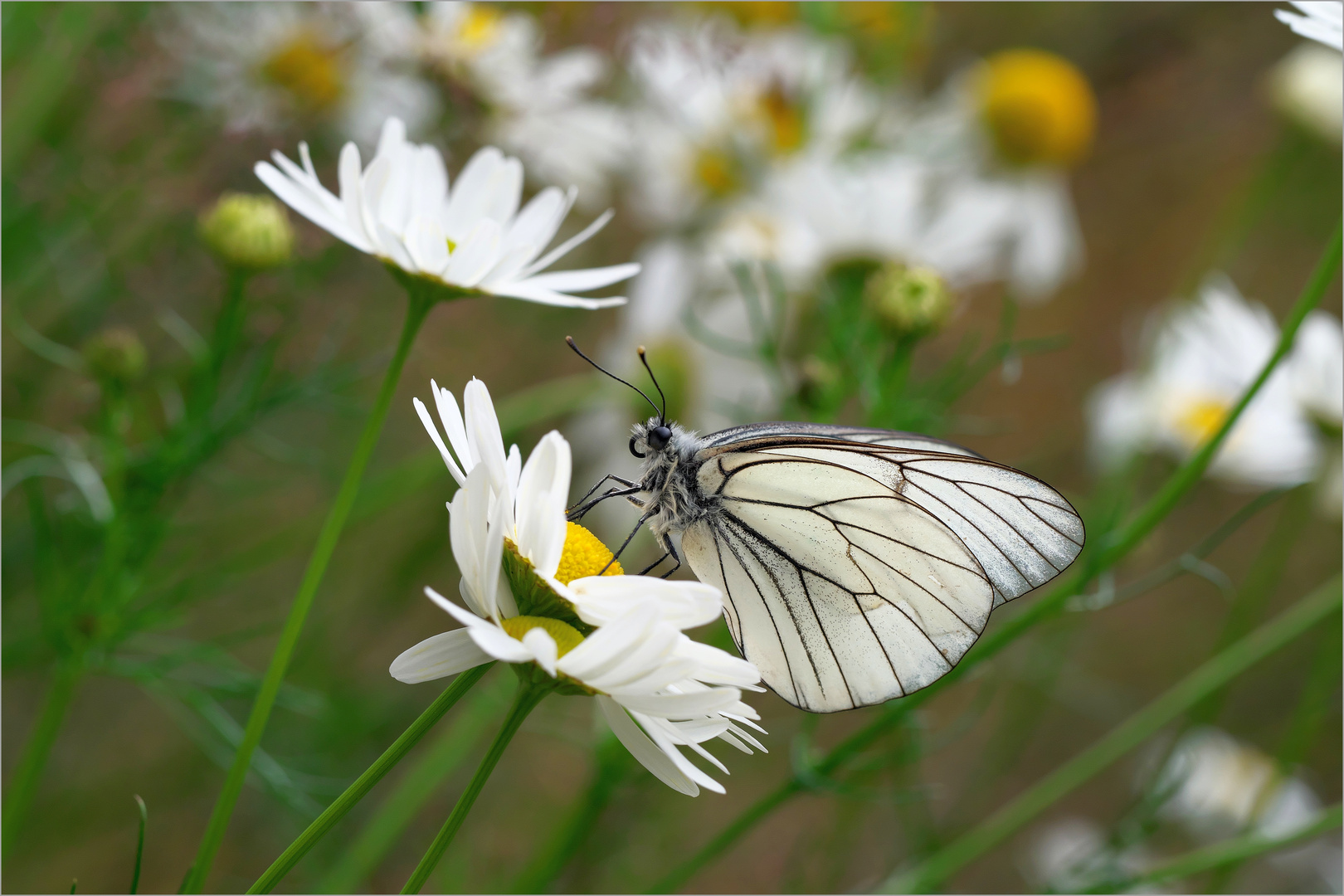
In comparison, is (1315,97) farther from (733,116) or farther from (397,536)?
(397,536)

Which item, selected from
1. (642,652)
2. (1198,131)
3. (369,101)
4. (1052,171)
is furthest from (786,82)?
(1198,131)

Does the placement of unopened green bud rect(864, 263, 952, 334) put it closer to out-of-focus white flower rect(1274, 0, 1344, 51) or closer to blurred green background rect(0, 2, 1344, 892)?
blurred green background rect(0, 2, 1344, 892)

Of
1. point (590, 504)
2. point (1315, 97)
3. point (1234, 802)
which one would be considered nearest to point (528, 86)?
point (590, 504)

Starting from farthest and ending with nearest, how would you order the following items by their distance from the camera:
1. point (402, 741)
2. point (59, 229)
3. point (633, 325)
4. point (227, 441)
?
1. point (633, 325)
2. point (59, 229)
3. point (227, 441)
4. point (402, 741)

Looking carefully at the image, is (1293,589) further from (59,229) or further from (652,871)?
(59,229)

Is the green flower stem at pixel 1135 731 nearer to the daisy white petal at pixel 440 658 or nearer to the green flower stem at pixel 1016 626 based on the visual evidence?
the green flower stem at pixel 1016 626

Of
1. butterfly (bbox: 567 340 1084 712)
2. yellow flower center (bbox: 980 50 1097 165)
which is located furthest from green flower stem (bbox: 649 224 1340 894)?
yellow flower center (bbox: 980 50 1097 165)
